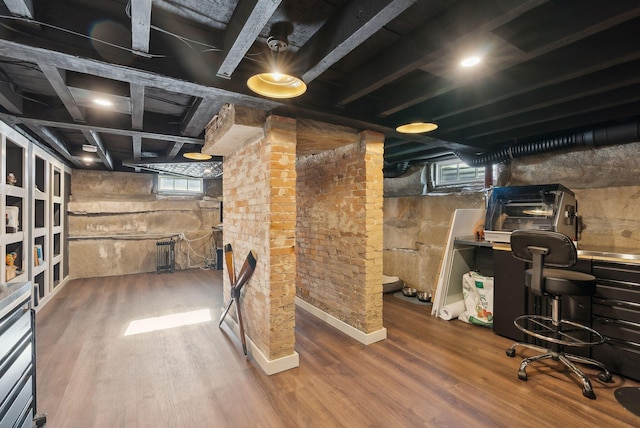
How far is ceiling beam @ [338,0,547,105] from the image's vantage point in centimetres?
142

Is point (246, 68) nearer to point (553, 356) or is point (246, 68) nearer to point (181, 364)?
point (181, 364)

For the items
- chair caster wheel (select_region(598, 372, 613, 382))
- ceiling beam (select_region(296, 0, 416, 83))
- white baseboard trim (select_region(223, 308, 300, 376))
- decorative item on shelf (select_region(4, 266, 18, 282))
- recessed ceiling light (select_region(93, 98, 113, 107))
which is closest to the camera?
ceiling beam (select_region(296, 0, 416, 83))

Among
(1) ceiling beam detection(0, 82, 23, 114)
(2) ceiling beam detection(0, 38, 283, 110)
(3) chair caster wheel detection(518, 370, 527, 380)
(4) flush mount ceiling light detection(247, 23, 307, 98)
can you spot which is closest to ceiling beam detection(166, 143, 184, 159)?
(1) ceiling beam detection(0, 82, 23, 114)

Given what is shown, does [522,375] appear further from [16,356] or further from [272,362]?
[16,356]

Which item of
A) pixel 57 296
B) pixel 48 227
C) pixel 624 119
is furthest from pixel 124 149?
pixel 624 119

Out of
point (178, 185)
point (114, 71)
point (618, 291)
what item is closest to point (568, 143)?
point (618, 291)

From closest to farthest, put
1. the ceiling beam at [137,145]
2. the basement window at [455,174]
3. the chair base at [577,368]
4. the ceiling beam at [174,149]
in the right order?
the chair base at [577,368], the ceiling beam at [137,145], the ceiling beam at [174,149], the basement window at [455,174]

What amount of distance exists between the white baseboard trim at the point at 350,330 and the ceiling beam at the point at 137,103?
2985 millimetres

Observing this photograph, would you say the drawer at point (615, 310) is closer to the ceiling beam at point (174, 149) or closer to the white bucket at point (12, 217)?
the ceiling beam at point (174, 149)

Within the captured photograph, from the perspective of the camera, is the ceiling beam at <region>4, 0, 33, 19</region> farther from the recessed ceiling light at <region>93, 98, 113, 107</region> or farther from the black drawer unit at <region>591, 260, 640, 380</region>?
the black drawer unit at <region>591, 260, 640, 380</region>

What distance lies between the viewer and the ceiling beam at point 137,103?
223 cm

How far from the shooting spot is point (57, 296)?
4.86 m

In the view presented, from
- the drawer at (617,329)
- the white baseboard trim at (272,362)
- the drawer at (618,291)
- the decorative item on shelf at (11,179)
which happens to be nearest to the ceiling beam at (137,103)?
the decorative item on shelf at (11,179)

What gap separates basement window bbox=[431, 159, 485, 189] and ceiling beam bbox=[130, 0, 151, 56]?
4583 millimetres
